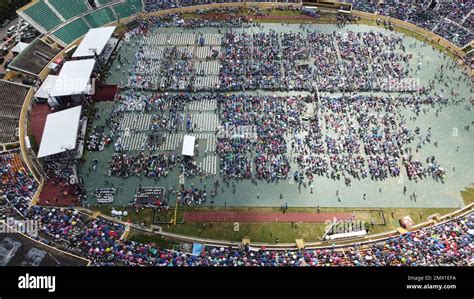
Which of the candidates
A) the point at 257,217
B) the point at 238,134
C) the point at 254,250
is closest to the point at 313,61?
the point at 238,134

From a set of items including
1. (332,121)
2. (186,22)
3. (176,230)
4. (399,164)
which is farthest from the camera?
(186,22)

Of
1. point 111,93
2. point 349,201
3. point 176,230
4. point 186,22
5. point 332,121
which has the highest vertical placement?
point 186,22

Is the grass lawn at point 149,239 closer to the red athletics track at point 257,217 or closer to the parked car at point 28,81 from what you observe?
the red athletics track at point 257,217

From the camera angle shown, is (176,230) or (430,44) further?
(430,44)

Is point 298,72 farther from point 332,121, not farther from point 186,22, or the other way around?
point 186,22

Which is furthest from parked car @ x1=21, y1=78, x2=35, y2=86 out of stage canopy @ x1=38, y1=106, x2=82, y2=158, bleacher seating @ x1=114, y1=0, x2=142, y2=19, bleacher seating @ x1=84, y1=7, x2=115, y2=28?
bleacher seating @ x1=114, y1=0, x2=142, y2=19

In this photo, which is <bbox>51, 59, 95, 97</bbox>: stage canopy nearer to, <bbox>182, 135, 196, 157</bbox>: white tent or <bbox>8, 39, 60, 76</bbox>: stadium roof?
<bbox>8, 39, 60, 76</bbox>: stadium roof
